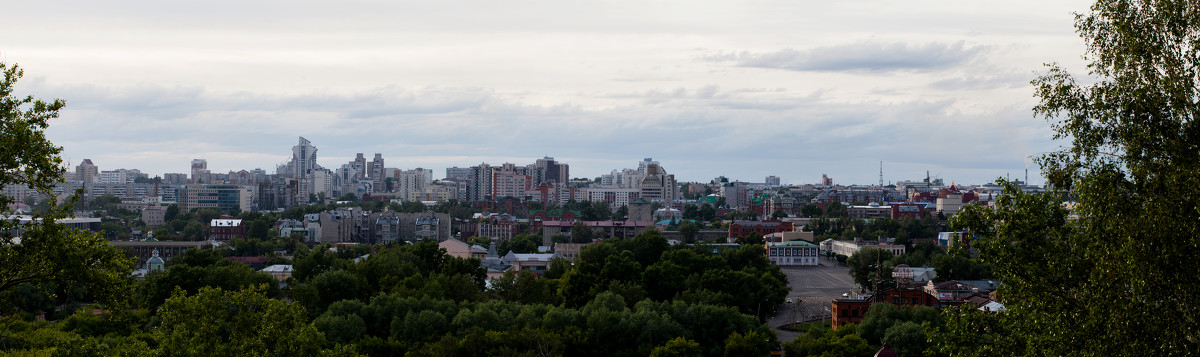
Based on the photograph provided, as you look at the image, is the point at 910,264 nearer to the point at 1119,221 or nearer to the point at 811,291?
the point at 811,291

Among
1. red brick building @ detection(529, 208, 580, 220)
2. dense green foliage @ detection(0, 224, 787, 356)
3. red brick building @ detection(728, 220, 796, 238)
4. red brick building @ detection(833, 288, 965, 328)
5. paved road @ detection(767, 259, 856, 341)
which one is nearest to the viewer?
dense green foliage @ detection(0, 224, 787, 356)

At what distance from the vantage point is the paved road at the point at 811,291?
39325mm

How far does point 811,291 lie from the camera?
163 ft

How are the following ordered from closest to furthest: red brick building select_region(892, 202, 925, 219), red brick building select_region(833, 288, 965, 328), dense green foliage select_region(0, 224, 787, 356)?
1. dense green foliage select_region(0, 224, 787, 356)
2. red brick building select_region(833, 288, 965, 328)
3. red brick building select_region(892, 202, 925, 219)

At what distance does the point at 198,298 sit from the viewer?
14.4 m

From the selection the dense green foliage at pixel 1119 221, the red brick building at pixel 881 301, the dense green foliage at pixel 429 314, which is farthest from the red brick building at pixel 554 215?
the dense green foliage at pixel 1119 221

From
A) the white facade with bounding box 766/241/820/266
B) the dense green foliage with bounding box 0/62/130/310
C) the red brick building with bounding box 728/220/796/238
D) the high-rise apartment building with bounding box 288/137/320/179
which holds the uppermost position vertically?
the high-rise apartment building with bounding box 288/137/320/179

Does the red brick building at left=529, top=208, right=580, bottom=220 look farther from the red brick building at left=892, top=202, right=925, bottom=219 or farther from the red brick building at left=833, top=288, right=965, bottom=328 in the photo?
the red brick building at left=833, top=288, right=965, bottom=328

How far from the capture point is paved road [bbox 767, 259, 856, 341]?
39325mm

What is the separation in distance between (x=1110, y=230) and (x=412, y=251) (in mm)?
37255

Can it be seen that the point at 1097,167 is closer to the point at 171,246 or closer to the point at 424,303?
the point at 424,303

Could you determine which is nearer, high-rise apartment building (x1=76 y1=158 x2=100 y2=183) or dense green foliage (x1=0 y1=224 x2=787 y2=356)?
dense green foliage (x1=0 y1=224 x2=787 y2=356)

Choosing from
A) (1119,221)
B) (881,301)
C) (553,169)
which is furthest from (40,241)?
(553,169)

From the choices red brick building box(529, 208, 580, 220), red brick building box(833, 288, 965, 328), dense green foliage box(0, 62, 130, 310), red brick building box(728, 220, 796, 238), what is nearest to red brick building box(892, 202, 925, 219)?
red brick building box(728, 220, 796, 238)
